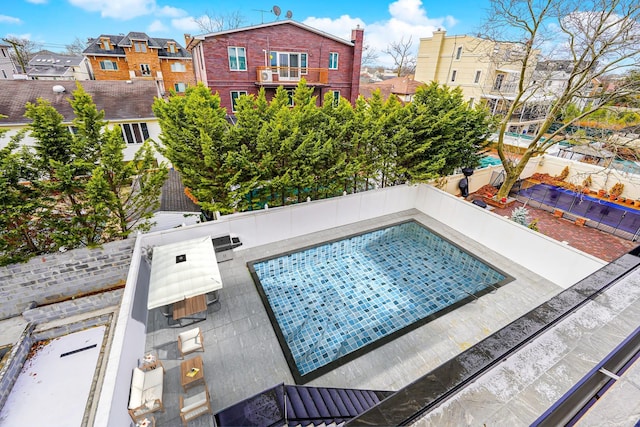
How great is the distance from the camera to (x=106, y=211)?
887 cm

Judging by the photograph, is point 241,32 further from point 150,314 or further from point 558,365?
point 558,365

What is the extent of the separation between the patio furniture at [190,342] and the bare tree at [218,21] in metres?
38.1

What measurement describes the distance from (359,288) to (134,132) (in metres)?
17.2

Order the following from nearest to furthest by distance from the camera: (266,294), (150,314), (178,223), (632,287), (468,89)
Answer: (632,287) → (150,314) → (266,294) → (178,223) → (468,89)

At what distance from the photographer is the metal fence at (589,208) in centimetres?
1164

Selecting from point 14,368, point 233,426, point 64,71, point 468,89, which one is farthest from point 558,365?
point 64,71

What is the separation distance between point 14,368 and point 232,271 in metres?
6.10

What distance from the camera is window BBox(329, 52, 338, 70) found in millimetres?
19766

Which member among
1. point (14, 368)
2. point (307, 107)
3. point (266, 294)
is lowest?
point (14, 368)

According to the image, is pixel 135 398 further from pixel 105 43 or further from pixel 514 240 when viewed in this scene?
pixel 105 43

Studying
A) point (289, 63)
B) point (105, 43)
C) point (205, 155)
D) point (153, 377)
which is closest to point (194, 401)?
point (153, 377)

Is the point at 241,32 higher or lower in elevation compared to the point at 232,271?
higher

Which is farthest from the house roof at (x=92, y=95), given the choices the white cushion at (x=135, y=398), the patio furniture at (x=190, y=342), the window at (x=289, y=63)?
the white cushion at (x=135, y=398)

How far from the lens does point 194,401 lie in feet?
17.4
